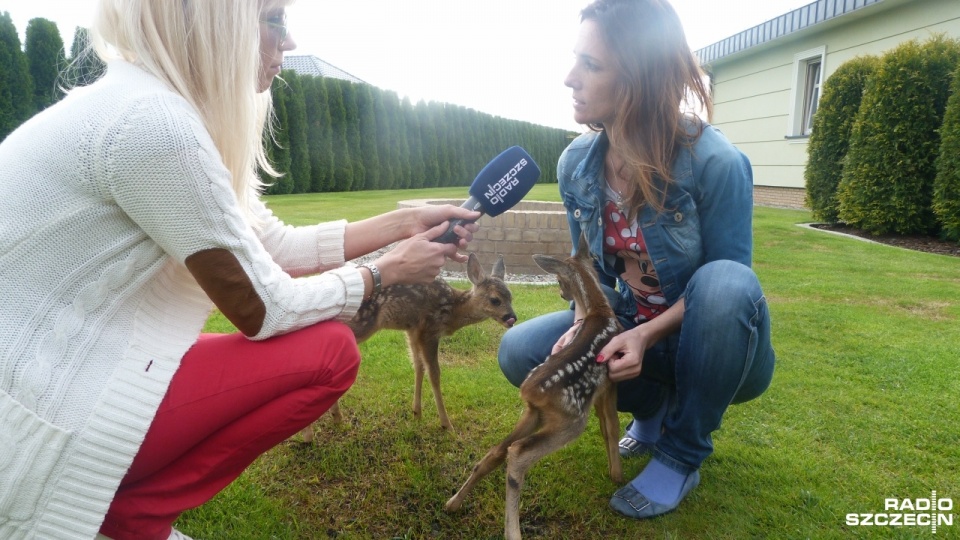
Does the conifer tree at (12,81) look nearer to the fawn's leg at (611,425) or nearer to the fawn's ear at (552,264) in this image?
the fawn's ear at (552,264)

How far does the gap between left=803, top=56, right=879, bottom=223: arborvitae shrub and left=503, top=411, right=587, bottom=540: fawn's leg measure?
1256 cm

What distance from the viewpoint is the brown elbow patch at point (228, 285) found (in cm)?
195

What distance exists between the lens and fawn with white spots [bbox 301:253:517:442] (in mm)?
3990

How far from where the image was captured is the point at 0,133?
46.3 feet

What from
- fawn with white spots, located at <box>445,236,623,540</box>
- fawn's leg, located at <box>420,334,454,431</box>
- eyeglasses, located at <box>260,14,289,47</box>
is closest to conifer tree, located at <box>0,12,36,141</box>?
fawn's leg, located at <box>420,334,454,431</box>

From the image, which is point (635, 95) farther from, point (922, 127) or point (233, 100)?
point (922, 127)

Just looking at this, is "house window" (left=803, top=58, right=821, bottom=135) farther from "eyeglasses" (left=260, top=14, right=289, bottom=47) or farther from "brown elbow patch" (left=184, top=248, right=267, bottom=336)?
"brown elbow patch" (left=184, top=248, right=267, bottom=336)

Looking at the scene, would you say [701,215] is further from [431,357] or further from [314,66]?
[314,66]

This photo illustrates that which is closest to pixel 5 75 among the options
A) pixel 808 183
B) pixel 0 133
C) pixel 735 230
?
pixel 0 133

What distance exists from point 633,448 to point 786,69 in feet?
55.9

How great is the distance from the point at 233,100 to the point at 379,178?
22101mm

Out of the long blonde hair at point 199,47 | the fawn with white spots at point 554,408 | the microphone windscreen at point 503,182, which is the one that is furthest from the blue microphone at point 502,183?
the long blonde hair at point 199,47

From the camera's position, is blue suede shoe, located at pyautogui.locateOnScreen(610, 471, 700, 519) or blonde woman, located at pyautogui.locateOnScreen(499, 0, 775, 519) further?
blue suede shoe, located at pyautogui.locateOnScreen(610, 471, 700, 519)

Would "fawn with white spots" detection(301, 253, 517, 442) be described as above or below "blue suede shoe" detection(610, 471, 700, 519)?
above
